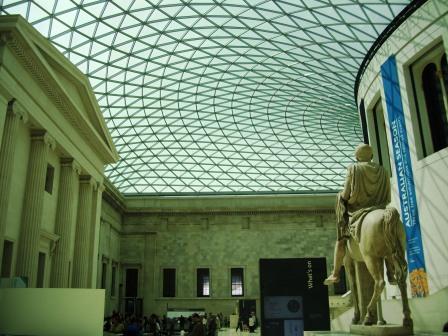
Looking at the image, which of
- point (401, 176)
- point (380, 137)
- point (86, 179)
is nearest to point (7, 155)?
point (86, 179)

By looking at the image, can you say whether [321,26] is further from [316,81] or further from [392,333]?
[392,333]

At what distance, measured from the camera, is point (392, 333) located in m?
7.04

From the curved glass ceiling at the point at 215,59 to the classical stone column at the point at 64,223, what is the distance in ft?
27.2

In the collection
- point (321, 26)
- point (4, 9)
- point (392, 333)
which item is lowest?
point (392, 333)

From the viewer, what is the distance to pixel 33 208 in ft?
79.4

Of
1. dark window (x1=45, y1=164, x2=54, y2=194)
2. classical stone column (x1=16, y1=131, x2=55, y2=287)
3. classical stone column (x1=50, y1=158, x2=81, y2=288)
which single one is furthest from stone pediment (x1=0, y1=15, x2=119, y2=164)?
dark window (x1=45, y1=164, x2=54, y2=194)

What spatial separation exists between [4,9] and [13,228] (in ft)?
40.1

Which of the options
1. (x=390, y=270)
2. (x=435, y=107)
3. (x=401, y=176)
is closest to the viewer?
(x=390, y=270)

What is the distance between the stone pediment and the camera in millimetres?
19938

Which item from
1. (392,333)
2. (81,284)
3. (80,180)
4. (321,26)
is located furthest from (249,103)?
(392,333)

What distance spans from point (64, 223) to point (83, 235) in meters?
3.06

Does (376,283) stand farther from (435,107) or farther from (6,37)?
(6,37)

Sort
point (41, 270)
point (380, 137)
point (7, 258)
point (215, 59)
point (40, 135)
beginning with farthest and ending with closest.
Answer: point (215, 59) < point (380, 137) < point (41, 270) < point (40, 135) < point (7, 258)

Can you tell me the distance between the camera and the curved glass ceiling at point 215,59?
29391 mm
